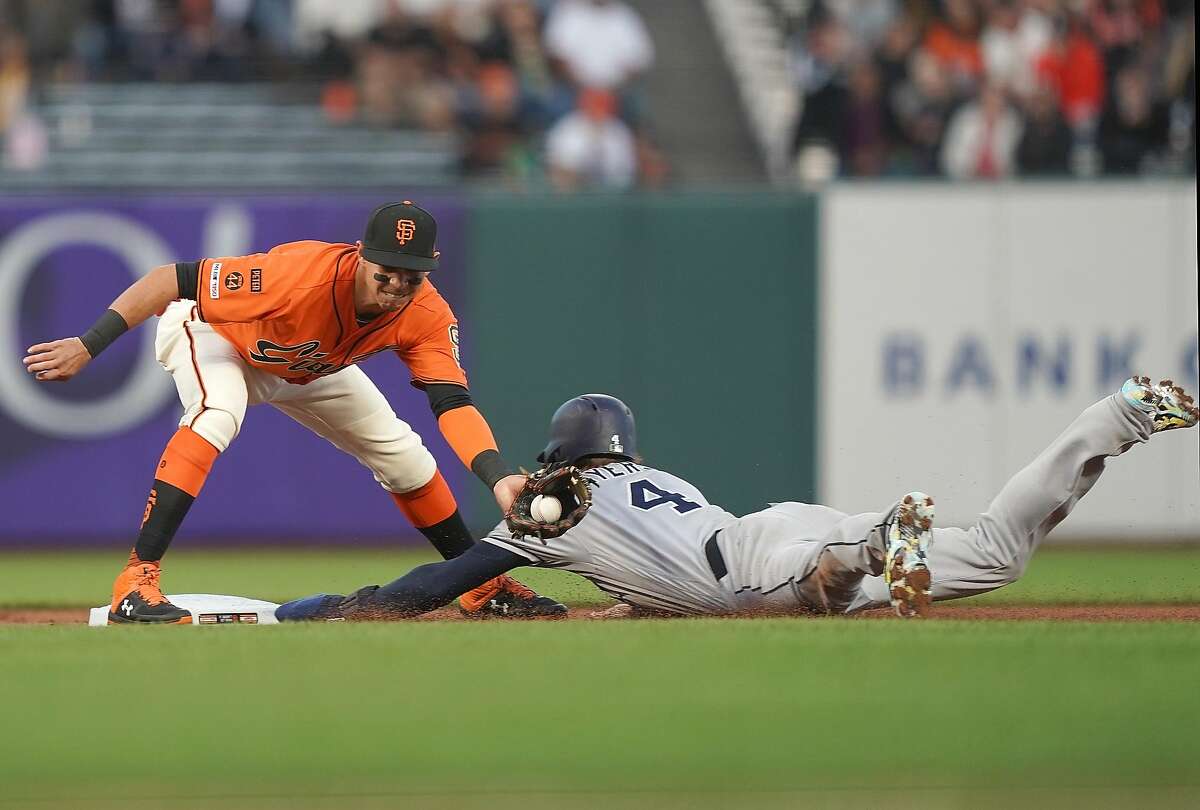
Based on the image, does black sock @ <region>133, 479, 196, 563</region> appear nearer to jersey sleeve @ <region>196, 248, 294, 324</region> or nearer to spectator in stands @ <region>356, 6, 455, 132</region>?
jersey sleeve @ <region>196, 248, 294, 324</region>

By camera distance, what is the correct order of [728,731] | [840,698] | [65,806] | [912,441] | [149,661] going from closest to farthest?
[65,806], [728,731], [840,698], [149,661], [912,441]

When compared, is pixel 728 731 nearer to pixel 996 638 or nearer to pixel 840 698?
pixel 840 698

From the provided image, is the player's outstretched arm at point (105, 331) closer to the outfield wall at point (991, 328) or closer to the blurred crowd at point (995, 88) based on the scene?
the outfield wall at point (991, 328)

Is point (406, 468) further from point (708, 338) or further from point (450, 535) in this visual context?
point (708, 338)

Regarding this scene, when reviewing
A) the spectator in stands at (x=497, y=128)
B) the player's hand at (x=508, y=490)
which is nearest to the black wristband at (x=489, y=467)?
the player's hand at (x=508, y=490)

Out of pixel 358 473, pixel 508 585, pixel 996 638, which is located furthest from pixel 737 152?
pixel 996 638
